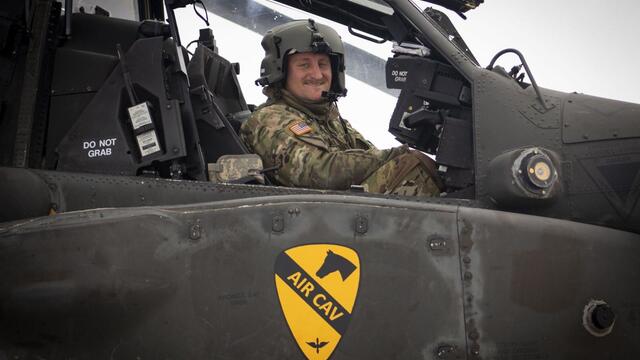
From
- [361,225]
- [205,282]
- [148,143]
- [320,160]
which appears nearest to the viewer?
[205,282]

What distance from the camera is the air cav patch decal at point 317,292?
2752 millimetres

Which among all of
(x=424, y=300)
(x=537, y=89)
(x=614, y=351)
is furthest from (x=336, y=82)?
(x=614, y=351)

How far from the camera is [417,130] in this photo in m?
3.82

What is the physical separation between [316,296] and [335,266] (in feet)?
0.43

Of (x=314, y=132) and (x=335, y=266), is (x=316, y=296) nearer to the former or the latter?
(x=335, y=266)

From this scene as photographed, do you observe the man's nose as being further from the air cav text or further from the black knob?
the black knob

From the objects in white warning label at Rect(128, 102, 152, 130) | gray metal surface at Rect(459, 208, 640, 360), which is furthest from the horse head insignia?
white warning label at Rect(128, 102, 152, 130)

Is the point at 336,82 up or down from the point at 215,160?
up

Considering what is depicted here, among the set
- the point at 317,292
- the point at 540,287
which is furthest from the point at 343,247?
the point at 540,287

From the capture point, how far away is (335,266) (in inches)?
111

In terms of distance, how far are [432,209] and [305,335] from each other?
2.27 ft

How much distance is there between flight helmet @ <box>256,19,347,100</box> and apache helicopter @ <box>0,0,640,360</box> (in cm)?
83

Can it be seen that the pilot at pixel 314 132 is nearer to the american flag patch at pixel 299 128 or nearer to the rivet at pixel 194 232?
the american flag patch at pixel 299 128

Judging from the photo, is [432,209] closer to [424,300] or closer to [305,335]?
[424,300]
